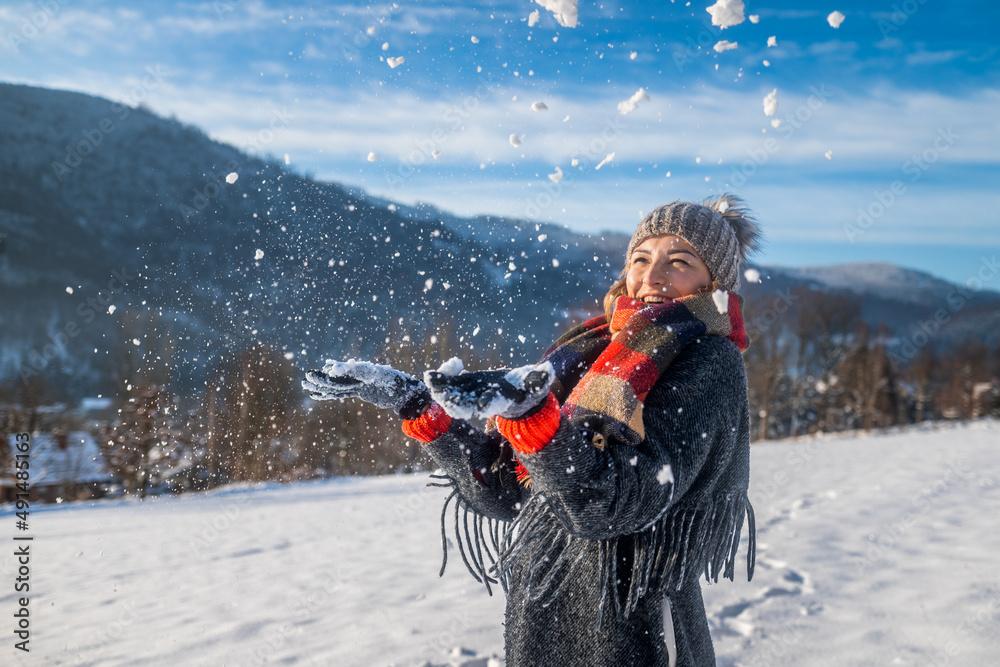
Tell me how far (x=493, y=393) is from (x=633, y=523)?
0.45 m

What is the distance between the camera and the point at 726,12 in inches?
72.9

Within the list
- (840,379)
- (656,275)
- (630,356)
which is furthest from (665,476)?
(840,379)

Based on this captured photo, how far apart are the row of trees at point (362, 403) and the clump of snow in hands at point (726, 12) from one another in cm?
147

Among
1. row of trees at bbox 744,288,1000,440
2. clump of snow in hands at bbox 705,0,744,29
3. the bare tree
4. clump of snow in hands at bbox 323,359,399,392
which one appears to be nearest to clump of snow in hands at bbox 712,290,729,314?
clump of snow in hands at bbox 323,359,399,392

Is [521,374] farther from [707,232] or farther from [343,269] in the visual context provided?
[343,269]

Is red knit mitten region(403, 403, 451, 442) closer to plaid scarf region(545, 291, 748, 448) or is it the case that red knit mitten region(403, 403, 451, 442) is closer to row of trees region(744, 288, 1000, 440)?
plaid scarf region(545, 291, 748, 448)

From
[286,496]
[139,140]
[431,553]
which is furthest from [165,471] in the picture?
[139,140]

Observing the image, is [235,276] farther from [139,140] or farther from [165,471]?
[139,140]

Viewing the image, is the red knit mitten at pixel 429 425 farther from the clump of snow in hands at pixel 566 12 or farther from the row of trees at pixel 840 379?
the row of trees at pixel 840 379

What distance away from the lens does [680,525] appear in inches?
48.2

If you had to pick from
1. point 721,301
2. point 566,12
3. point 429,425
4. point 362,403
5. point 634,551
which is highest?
point 566,12

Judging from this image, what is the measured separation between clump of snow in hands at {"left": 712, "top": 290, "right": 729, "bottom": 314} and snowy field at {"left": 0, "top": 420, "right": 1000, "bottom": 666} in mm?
2310

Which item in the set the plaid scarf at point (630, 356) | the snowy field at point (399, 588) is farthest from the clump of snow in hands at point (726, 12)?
the snowy field at point (399, 588)

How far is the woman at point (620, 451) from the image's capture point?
93 centimetres
